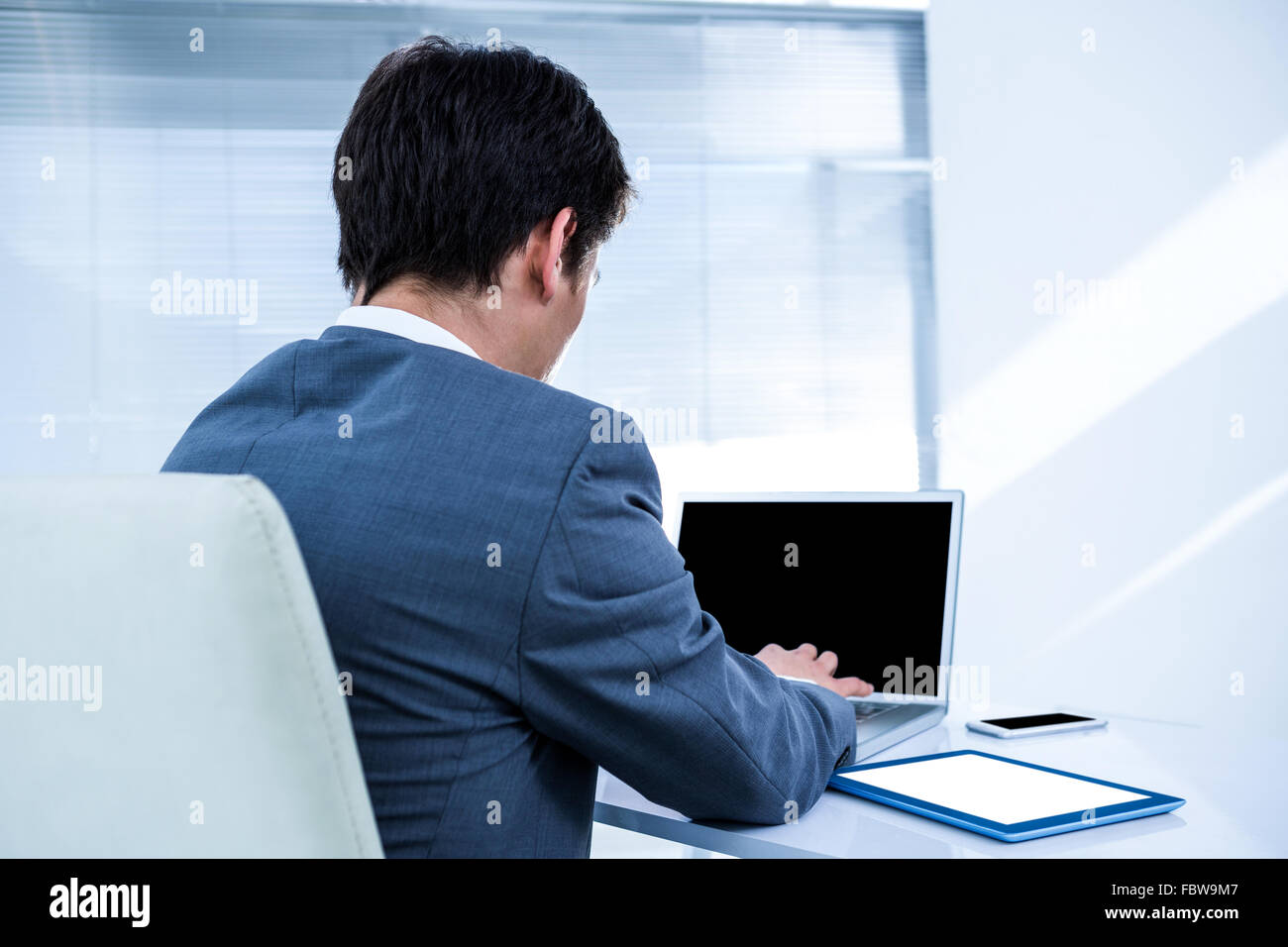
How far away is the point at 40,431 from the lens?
2.86 meters

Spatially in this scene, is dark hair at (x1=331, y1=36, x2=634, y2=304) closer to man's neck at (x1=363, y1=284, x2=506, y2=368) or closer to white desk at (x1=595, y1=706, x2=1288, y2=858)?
man's neck at (x1=363, y1=284, x2=506, y2=368)

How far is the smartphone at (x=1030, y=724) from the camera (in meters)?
1.27

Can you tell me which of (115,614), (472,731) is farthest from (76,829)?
(472,731)

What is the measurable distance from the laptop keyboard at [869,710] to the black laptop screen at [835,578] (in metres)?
0.04

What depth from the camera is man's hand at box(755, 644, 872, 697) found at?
119cm

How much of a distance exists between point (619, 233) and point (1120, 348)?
1.60m

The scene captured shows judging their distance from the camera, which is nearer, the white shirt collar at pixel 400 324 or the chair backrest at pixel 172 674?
the chair backrest at pixel 172 674

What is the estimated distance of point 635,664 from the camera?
2.32ft

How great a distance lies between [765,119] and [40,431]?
2417mm

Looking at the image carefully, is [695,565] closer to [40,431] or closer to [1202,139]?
[40,431]

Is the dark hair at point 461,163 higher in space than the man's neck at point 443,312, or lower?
higher

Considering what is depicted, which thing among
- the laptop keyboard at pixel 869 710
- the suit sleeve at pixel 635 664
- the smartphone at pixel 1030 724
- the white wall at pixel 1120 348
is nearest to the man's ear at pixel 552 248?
the suit sleeve at pixel 635 664

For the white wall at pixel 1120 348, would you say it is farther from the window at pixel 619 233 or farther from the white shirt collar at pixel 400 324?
the white shirt collar at pixel 400 324

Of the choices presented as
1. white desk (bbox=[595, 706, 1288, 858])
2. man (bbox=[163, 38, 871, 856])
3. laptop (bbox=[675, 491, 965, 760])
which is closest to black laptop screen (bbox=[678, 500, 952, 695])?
laptop (bbox=[675, 491, 965, 760])
